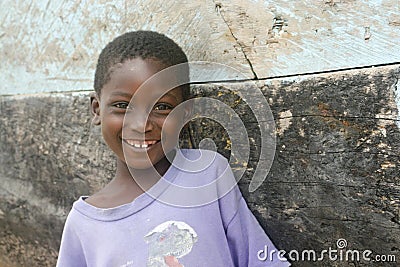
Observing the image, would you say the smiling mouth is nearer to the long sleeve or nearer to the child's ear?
the child's ear

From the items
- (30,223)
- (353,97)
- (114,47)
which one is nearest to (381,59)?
(353,97)

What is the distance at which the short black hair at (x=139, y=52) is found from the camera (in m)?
1.41

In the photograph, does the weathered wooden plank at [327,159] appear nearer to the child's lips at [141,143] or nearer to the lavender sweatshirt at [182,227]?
the lavender sweatshirt at [182,227]

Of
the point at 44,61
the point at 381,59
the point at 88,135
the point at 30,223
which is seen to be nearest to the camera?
the point at 381,59

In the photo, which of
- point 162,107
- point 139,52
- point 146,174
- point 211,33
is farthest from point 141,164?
point 211,33

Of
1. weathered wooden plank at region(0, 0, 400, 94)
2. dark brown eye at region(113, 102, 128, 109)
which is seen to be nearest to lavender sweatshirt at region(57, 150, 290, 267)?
dark brown eye at region(113, 102, 128, 109)

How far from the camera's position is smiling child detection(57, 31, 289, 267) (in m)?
1.40

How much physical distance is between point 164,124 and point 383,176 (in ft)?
1.80

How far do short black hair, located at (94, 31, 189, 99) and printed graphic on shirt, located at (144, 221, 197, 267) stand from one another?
34cm

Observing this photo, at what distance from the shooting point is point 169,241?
142 cm

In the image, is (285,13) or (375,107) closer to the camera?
(375,107)

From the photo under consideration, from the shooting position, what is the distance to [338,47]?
139 cm

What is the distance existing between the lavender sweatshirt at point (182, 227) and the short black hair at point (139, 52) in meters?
0.24

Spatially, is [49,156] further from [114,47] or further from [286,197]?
[286,197]
